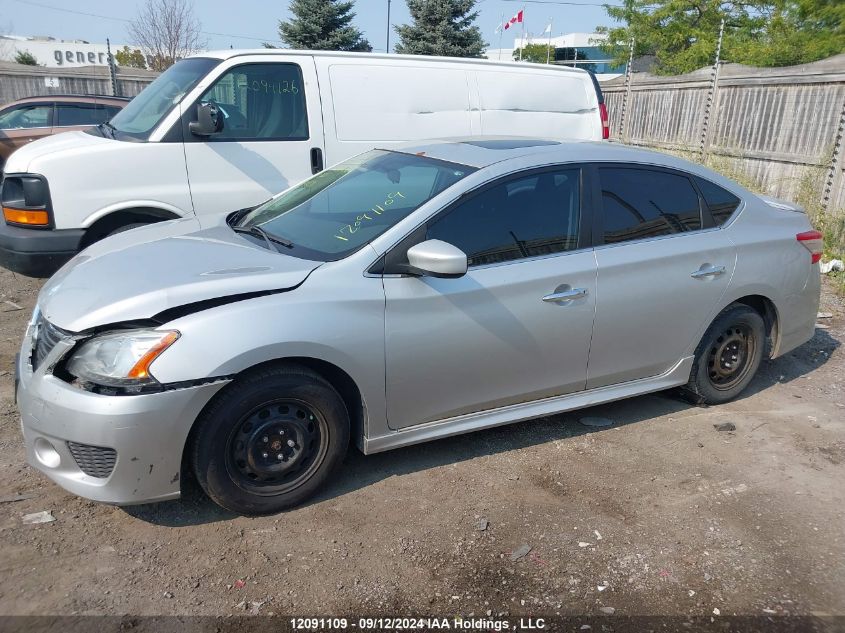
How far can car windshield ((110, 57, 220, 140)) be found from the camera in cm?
566

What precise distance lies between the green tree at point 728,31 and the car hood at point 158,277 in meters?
23.6

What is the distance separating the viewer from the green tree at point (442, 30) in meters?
24.9

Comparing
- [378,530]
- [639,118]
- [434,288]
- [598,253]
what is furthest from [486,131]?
[639,118]

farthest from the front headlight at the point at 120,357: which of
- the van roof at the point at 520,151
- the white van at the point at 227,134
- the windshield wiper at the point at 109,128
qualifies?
the windshield wiper at the point at 109,128

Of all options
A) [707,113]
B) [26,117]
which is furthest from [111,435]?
[707,113]

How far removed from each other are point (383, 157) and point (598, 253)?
1.49m

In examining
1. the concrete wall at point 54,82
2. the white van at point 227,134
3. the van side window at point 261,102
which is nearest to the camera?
the white van at point 227,134

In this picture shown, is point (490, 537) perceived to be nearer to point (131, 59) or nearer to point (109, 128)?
point (109, 128)

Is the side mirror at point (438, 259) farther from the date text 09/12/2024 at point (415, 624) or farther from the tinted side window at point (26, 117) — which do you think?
the tinted side window at point (26, 117)

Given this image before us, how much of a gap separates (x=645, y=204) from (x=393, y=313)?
1.88 meters

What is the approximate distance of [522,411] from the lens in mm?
3844

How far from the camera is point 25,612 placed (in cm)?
259

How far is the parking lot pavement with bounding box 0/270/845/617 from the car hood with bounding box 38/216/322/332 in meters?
1.01

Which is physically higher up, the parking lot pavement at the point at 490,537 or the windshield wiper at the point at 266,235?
the windshield wiper at the point at 266,235
